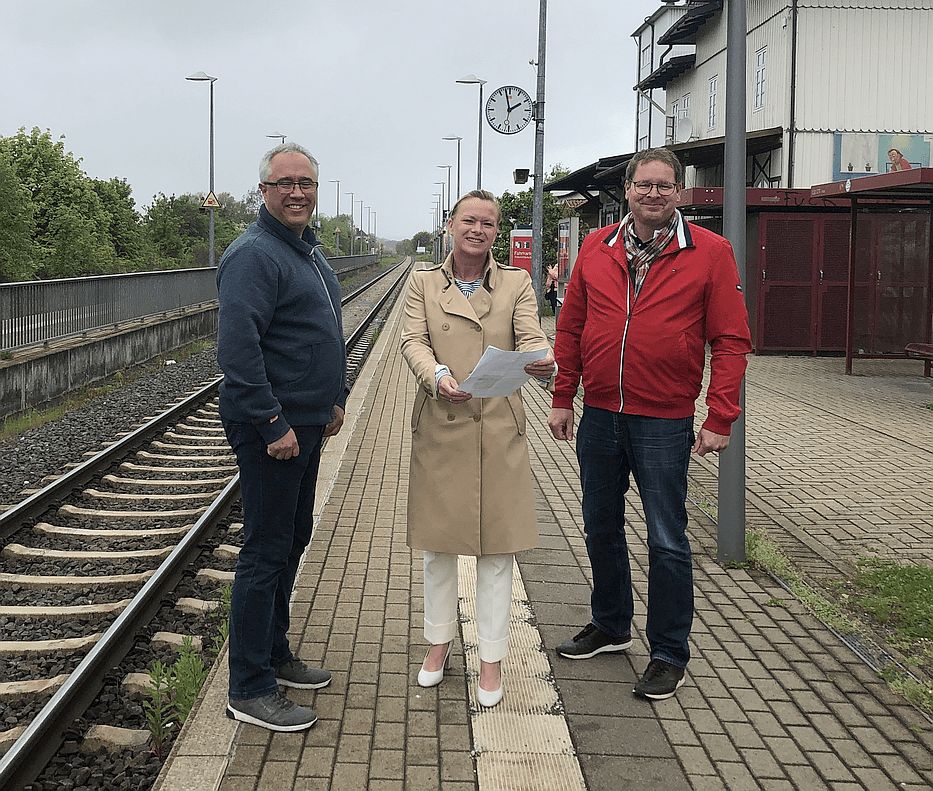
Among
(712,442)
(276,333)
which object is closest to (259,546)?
(276,333)

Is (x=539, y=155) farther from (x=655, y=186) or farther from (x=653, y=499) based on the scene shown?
(x=653, y=499)

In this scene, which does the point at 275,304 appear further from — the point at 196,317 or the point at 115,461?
the point at 196,317

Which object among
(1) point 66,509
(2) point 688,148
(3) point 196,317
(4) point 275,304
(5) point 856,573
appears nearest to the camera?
(4) point 275,304

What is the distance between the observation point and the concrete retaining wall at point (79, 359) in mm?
13398

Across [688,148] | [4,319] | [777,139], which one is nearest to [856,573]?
[4,319]

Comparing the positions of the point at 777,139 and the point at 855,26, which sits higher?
the point at 855,26

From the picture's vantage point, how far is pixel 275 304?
13.5ft

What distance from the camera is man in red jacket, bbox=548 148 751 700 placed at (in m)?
4.55

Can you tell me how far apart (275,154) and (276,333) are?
0.68m

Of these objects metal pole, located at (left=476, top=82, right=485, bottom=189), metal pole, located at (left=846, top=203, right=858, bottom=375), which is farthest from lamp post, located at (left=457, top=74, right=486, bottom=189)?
metal pole, located at (left=846, top=203, right=858, bottom=375)

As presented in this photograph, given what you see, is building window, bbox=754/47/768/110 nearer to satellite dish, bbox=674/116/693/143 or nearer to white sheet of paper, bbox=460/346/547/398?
satellite dish, bbox=674/116/693/143

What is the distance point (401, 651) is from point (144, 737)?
1.20 metres

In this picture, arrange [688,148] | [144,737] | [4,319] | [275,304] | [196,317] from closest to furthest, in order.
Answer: [275,304] → [144,737] → [4,319] → [688,148] → [196,317]

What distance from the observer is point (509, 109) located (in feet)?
72.4
